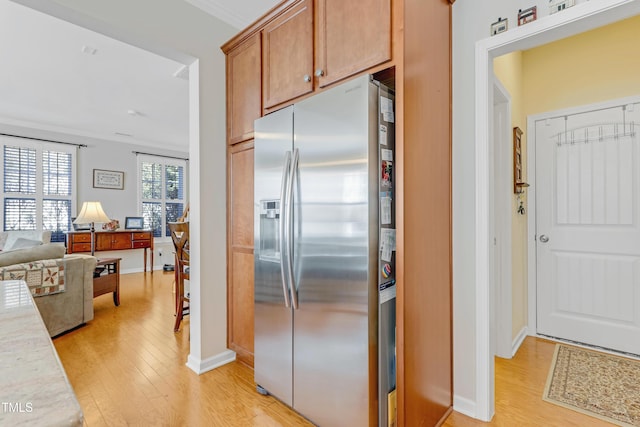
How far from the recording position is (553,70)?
2.94 m

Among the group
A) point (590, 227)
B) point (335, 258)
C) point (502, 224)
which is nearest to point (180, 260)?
point (335, 258)

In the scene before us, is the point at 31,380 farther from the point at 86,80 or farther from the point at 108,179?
the point at 108,179

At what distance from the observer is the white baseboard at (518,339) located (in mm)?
2648

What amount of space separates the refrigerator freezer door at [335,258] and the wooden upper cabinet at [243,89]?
2.07 feet

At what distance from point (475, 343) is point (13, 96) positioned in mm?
5997

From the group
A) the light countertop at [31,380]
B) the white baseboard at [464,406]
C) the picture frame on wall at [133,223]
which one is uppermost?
the picture frame on wall at [133,223]

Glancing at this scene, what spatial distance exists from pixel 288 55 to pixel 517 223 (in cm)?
245

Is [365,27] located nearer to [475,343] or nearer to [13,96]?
[475,343]

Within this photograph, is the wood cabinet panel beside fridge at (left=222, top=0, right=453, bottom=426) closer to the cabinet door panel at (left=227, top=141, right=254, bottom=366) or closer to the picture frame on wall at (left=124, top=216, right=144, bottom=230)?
the cabinet door panel at (left=227, top=141, right=254, bottom=366)

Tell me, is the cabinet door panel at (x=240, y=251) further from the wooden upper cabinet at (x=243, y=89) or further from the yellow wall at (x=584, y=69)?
the yellow wall at (x=584, y=69)

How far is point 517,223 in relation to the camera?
9.37 feet

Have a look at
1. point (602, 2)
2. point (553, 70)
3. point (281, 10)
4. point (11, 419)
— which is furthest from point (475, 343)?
point (553, 70)

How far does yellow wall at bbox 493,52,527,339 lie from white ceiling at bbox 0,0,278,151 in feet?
6.83

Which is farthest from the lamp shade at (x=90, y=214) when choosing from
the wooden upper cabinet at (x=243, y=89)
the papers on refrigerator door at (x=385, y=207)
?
the papers on refrigerator door at (x=385, y=207)
